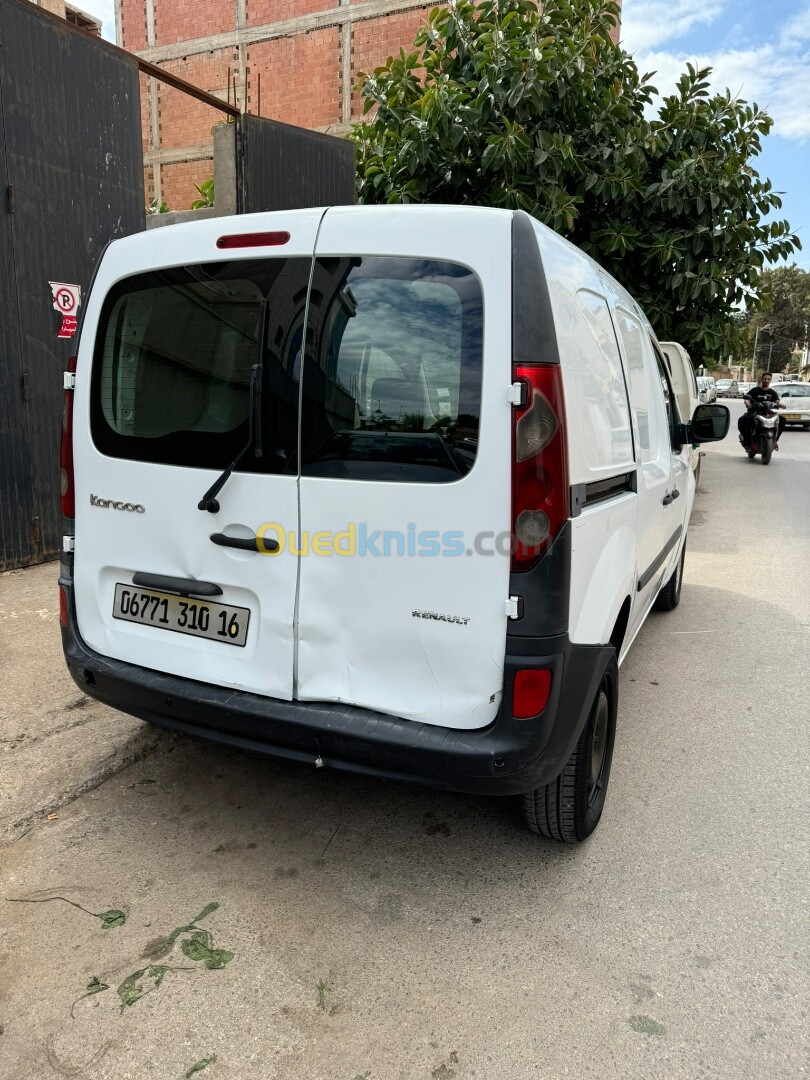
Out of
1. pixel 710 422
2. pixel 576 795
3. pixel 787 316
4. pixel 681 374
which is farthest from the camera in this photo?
pixel 787 316

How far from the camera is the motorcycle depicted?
15891 millimetres

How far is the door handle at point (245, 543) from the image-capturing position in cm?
241

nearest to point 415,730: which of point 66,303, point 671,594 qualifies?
point 671,594

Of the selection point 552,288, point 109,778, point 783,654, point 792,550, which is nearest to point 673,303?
point 792,550

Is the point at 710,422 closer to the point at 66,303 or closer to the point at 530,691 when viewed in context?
the point at 530,691

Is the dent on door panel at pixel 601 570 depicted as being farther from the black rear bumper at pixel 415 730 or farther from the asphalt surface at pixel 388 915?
the asphalt surface at pixel 388 915

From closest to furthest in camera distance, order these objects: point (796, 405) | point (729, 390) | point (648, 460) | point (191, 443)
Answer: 1. point (191, 443)
2. point (648, 460)
3. point (796, 405)
4. point (729, 390)

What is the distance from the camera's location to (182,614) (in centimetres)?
262

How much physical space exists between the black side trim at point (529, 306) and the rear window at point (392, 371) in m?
0.11

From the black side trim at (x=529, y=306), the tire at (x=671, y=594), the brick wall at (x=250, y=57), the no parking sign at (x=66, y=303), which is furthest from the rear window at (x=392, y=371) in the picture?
the brick wall at (x=250, y=57)

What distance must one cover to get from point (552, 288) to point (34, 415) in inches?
197

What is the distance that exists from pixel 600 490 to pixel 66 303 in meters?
5.11

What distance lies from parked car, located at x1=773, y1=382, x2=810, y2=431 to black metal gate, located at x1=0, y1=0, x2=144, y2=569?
2437 centimetres

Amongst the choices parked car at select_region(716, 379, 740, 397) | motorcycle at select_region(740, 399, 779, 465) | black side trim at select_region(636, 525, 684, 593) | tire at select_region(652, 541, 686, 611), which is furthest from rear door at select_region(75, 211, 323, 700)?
parked car at select_region(716, 379, 740, 397)
